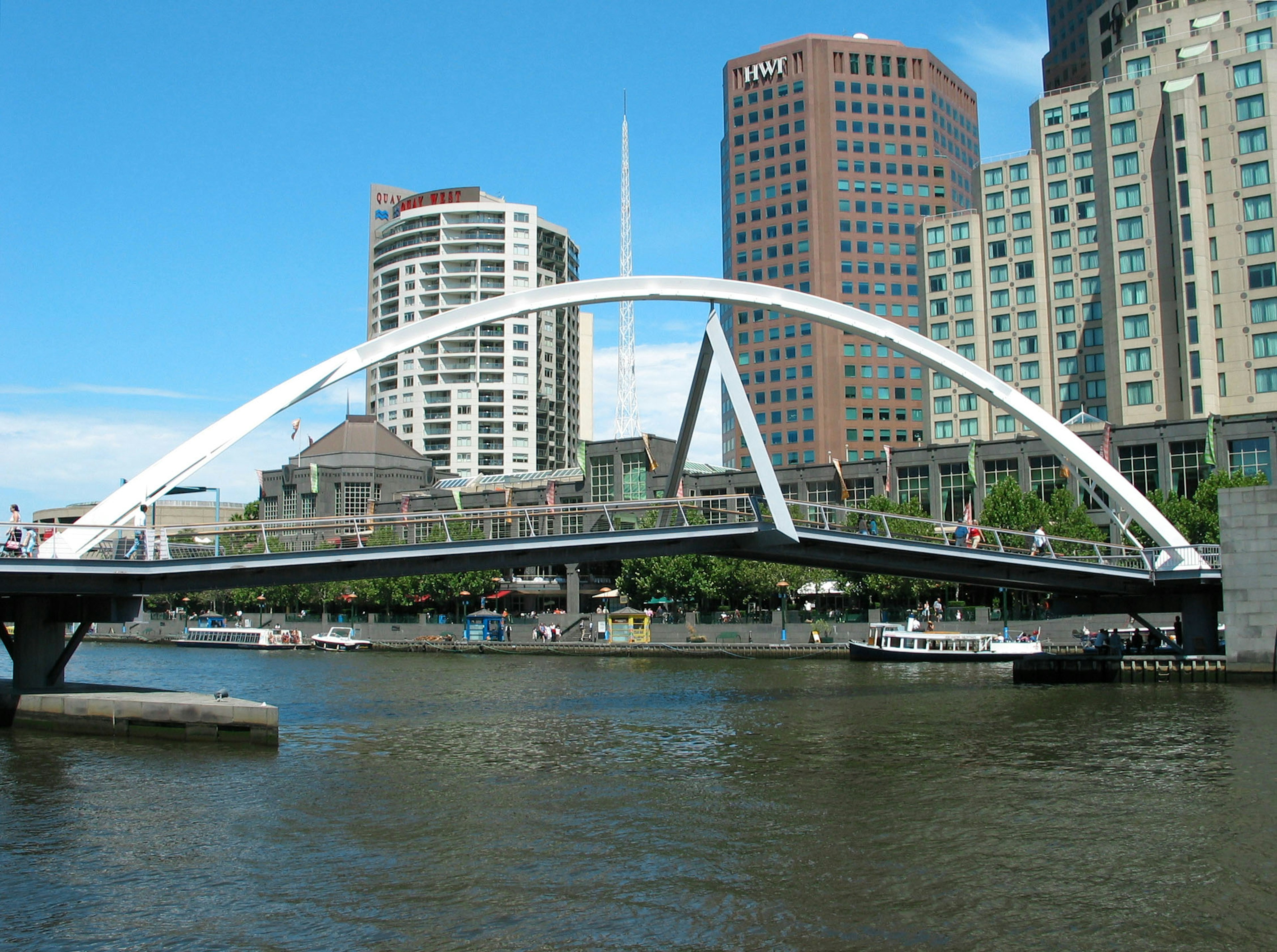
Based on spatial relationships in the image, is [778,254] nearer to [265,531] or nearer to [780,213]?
[780,213]

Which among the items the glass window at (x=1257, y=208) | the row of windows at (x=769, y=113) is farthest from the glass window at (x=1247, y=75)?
the row of windows at (x=769, y=113)

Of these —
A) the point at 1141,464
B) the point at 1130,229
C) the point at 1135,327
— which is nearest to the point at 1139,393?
the point at 1135,327

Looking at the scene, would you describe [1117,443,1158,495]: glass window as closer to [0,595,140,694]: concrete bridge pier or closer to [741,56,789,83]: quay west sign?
[0,595,140,694]: concrete bridge pier

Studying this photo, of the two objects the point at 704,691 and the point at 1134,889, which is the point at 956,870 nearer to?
the point at 1134,889

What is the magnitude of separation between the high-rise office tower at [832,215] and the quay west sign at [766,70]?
0.18 metres

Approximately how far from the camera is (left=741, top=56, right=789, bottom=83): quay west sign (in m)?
169

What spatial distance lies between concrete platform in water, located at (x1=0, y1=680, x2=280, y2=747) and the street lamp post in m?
53.8

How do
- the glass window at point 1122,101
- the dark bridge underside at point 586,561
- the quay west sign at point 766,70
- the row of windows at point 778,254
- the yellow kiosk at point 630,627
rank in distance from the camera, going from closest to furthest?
the dark bridge underside at point 586,561 → the yellow kiosk at point 630,627 → the glass window at point 1122,101 → the row of windows at point 778,254 → the quay west sign at point 766,70

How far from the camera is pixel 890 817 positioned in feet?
82.6

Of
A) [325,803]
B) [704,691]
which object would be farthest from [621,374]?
[325,803]

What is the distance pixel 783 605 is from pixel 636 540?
53830 millimetres

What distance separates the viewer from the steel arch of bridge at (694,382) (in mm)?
39312

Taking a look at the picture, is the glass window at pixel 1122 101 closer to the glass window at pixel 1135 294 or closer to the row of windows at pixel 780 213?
the glass window at pixel 1135 294

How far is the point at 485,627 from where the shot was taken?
102 metres
